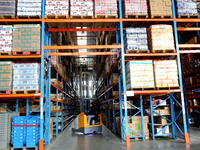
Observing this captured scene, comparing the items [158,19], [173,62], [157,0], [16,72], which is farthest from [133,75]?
[16,72]

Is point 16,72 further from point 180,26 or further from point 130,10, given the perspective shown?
point 180,26

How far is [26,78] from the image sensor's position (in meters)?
7.45

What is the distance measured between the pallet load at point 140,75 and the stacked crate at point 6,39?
5181 millimetres

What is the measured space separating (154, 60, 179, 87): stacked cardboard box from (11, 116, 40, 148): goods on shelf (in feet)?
18.1

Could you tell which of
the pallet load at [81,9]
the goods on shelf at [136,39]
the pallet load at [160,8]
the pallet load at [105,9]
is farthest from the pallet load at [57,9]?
the pallet load at [160,8]

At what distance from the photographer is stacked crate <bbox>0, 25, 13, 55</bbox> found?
7.68 m

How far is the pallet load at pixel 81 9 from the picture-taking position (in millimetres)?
8344

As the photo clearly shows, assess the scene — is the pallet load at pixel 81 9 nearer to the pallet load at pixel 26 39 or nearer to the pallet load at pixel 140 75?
the pallet load at pixel 26 39

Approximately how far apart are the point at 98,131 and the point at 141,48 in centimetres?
597

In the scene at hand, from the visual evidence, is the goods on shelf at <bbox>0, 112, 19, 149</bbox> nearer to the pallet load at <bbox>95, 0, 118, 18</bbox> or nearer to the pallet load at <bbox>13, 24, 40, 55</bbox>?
the pallet load at <bbox>13, 24, 40, 55</bbox>

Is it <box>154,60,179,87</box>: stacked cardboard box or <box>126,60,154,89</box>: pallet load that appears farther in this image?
<box>154,60,179,87</box>: stacked cardboard box

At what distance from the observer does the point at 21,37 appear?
7.74m

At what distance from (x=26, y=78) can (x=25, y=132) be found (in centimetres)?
218

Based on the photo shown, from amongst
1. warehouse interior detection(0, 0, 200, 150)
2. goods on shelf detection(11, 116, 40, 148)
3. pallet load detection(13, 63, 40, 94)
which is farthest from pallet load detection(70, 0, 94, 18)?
goods on shelf detection(11, 116, 40, 148)
